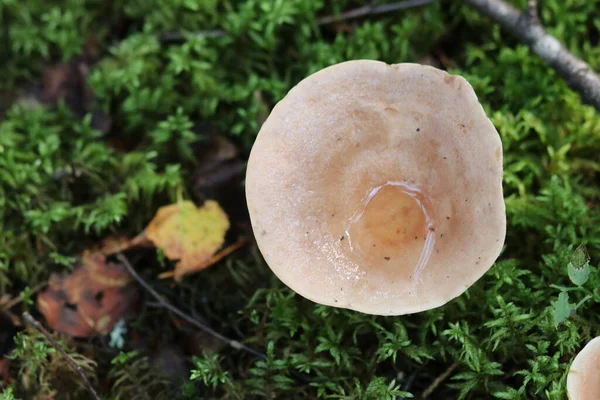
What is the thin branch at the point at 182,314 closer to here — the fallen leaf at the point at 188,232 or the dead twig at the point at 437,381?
the fallen leaf at the point at 188,232

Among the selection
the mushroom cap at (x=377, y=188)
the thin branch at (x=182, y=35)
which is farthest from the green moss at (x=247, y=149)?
the mushroom cap at (x=377, y=188)

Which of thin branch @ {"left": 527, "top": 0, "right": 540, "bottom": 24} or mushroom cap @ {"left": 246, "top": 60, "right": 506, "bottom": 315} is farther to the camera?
thin branch @ {"left": 527, "top": 0, "right": 540, "bottom": 24}

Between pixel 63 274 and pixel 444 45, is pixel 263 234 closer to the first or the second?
pixel 63 274

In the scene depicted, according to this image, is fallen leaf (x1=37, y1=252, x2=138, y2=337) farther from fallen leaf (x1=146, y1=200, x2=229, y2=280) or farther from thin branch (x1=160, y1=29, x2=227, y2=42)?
thin branch (x1=160, y1=29, x2=227, y2=42)

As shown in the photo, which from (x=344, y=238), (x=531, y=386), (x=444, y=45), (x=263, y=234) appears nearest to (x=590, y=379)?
(x=531, y=386)

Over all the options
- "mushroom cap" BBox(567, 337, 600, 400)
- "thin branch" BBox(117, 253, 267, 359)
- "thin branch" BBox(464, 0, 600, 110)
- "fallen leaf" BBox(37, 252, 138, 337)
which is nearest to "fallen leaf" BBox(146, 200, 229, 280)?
"thin branch" BBox(117, 253, 267, 359)

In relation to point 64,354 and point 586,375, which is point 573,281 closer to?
point 586,375

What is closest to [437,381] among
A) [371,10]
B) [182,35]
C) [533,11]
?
[533,11]
